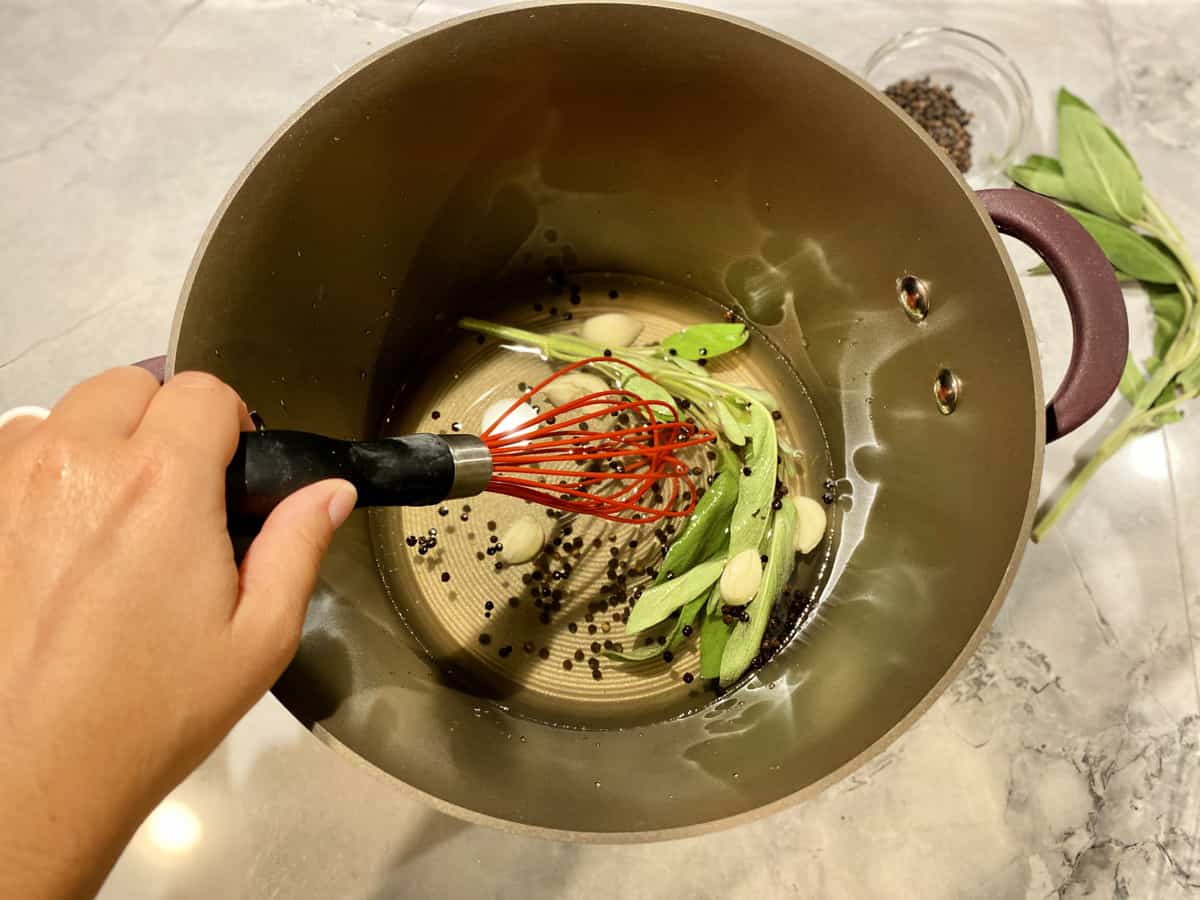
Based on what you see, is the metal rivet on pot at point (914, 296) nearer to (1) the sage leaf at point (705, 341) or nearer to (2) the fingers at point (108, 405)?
(1) the sage leaf at point (705, 341)

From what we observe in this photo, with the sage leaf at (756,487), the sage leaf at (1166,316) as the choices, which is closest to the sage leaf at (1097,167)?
the sage leaf at (1166,316)

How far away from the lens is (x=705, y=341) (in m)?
0.94

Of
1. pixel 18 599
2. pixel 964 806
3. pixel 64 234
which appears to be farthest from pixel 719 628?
pixel 64 234

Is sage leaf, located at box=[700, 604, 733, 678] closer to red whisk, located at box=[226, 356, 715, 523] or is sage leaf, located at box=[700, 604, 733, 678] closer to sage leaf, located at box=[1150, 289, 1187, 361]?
red whisk, located at box=[226, 356, 715, 523]

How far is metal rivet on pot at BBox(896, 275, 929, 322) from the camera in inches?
30.1

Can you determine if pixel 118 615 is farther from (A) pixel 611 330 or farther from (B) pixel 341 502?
(A) pixel 611 330

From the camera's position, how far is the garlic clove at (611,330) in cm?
96

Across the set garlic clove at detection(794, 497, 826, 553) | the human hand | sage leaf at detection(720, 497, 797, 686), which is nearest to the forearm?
the human hand

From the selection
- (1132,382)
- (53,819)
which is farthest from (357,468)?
(1132,382)

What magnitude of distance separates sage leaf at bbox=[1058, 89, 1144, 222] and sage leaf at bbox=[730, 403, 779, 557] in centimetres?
47

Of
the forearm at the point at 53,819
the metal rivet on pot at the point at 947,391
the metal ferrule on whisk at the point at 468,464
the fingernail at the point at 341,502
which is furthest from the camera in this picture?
the metal rivet on pot at the point at 947,391

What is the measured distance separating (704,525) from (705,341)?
0.22 metres

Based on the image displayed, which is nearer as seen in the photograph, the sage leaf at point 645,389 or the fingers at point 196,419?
the fingers at point 196,419

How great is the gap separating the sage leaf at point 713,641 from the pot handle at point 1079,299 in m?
0.34
